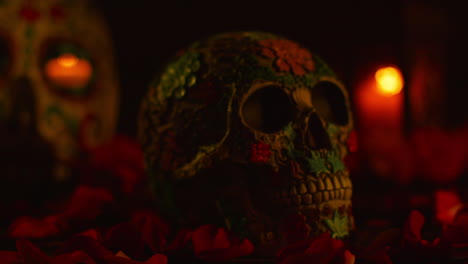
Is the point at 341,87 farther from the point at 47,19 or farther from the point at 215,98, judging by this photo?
the point at 47,19

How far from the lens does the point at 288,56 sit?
2.37ft

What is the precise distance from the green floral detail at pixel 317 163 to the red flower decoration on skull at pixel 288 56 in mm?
114

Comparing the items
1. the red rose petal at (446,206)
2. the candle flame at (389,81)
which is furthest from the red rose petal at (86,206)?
the candle flame at (389,81)

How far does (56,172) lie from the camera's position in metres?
1.25

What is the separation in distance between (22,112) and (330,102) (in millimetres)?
661

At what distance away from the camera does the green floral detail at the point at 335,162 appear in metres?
0.72

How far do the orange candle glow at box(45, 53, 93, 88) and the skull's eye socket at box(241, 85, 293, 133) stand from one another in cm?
70

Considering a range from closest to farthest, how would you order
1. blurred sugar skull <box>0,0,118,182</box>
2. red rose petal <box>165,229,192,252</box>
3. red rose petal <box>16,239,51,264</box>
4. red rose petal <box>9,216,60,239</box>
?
red rose petal <box>16,239,51,264</box> → red rose petal <box>165,229,192,252</box> → red rose petal <box>9,216,60,239</box> → blurred sugar skull <box>0,0,118,182</box>

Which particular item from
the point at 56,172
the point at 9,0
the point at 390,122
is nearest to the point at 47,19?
the point at 9,0

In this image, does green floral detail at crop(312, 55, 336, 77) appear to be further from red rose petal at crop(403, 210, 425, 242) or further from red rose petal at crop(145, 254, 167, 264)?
red rose petal at crop(145, 254, 167, 264)

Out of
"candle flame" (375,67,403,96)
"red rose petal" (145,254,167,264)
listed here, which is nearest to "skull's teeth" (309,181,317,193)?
"red rose petal" (145,254,167,264)

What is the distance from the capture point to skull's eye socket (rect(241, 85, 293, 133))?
28.5 inches

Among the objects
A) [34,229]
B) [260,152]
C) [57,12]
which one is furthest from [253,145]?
[57,12]

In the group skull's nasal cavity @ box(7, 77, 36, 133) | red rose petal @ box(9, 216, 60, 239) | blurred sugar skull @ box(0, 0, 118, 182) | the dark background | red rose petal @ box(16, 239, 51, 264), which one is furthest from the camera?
the dark background
